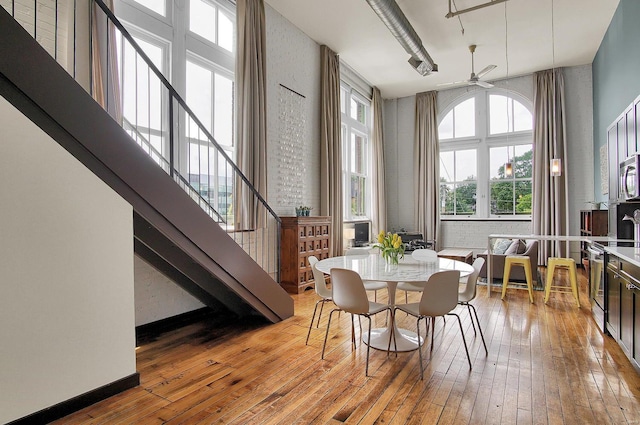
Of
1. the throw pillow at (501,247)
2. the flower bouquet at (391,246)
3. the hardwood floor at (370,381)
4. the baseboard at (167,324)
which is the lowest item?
the hardwood floor at (370,381)

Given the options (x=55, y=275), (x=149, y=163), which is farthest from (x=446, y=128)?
(x=55, y=275)

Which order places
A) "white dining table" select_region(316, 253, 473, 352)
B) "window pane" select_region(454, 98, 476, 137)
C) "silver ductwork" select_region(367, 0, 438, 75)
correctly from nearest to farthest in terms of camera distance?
"white dining table" select_region(316, 253, 473, 352)
"silver ductwork" select_region(367, 0, 438, 75)
"window pane" select_region(454, 98, 476, 137)

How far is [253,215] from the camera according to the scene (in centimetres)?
489

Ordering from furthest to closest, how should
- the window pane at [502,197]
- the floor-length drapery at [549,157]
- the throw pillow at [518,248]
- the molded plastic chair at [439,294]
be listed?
the window pane at [502,197], the floor-length drapery at [549,157], the throw pillow at [518,248], the molded plastic chair at [439,294]

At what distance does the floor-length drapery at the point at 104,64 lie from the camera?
3.14 m

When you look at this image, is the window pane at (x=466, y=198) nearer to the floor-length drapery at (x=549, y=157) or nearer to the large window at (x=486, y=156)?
the large window at (x=486, y=156)

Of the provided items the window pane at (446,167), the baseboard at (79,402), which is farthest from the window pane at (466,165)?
the baseboard at (79,402)

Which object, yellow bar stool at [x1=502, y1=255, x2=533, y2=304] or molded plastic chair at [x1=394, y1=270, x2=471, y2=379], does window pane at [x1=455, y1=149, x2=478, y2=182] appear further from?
molded plastic chair at [x1=394, y1=270, x2=471, y2=379]

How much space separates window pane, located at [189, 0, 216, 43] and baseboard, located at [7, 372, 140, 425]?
406 centimetres

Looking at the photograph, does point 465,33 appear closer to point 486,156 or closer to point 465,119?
point 465,119

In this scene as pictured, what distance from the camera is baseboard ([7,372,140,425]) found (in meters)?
1.98

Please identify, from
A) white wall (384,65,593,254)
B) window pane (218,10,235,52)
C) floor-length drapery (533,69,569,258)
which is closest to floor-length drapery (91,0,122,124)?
window pane (218,10,235,52)

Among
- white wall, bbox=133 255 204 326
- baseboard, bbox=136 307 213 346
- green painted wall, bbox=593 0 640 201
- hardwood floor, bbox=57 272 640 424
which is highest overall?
green painted wall, bbox=593 0 640 201

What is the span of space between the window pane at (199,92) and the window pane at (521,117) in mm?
7191
